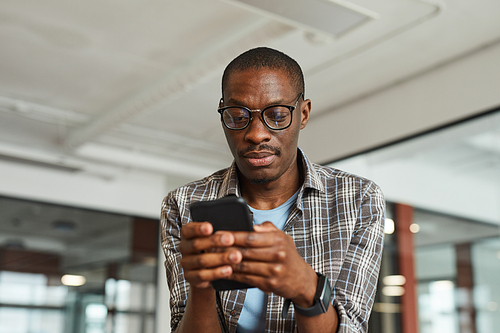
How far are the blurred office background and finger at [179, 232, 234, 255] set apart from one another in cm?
215

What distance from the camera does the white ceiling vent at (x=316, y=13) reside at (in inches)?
110

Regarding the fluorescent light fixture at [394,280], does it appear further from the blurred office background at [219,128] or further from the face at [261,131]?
the face at [261,131]

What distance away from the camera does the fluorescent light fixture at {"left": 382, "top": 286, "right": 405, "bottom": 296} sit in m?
4.05

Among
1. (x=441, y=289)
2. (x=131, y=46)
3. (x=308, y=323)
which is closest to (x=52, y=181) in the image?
(x=131, y=46)

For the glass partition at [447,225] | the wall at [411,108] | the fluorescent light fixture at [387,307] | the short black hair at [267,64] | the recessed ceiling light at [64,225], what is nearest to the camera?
the short black hair at [267,64]

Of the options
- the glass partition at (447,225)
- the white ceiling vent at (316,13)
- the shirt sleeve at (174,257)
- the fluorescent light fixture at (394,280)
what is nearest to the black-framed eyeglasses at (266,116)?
the shirt sleeve at (174,257)

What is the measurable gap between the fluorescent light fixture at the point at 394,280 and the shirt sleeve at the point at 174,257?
3.11 m

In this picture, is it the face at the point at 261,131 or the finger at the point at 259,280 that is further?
the face at the point at 261,131

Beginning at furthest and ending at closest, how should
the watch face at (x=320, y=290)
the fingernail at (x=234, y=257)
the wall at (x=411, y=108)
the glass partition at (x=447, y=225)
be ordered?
1. the wall at (x=411, y=108)
2. the glass partition at (x=447, y=225)
3. the watch face at (x=320, y=290)
4. the fingernail at (x=234, y=257)

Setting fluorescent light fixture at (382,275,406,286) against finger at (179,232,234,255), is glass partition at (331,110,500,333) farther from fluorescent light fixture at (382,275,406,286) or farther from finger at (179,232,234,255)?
finger at (179,232,234,255)

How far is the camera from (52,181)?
18.5ft

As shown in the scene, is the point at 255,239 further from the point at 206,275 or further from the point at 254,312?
the point at 254,312

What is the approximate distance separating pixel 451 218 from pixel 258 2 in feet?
6.74

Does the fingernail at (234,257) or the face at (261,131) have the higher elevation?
the face at (261,131)
